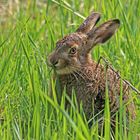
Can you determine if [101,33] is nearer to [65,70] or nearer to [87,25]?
[87,25]

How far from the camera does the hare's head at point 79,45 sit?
5.20 m

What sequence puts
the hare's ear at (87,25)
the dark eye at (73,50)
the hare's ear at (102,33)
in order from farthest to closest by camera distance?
the hare's ear at (87,25) < the hare's ear at (102,33) < the dark eye at (73,50)

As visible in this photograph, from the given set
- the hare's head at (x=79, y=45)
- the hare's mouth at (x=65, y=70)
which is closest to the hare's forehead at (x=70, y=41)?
the hare's head at (x=79, y=45)

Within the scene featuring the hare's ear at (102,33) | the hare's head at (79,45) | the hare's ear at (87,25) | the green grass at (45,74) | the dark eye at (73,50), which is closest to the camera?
the green grass at (45,74)

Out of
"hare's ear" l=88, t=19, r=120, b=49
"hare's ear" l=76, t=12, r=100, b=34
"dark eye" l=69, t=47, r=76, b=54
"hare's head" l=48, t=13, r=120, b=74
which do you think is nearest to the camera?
"hare's head" l=48, t=13, r=120, b=74

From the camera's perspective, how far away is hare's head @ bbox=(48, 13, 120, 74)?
5199 millimetres

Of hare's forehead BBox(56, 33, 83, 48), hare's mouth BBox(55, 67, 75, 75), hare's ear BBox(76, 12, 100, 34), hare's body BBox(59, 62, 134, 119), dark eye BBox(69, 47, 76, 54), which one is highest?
hare's ear BBox(76, 12, 100, 34)

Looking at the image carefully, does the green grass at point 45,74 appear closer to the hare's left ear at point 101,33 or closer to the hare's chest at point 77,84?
the hare's chest at point 77,84

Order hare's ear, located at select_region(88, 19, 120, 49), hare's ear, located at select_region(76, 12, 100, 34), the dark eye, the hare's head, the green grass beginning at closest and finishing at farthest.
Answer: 1. the green grass
2. the hare's head
3. the dark eye
4. hare's ear, located at select_region(88, 19, 120, 49)
5. hare's ear, located at select_region(76, 12, 100, 34)

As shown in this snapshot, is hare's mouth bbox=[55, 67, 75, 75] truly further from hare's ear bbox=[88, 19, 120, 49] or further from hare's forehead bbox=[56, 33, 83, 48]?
hare's ear bbox=[88, 19, 120, 49]

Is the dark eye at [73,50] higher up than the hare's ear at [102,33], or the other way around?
the hare's ear at [102,33]

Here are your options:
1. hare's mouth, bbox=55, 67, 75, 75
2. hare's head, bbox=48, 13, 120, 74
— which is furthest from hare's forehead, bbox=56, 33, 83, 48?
hare's mouth, bbox=55, 67, 75, 75

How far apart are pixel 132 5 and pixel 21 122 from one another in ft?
6.73

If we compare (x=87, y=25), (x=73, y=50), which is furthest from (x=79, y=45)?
(x=87, y=25)
